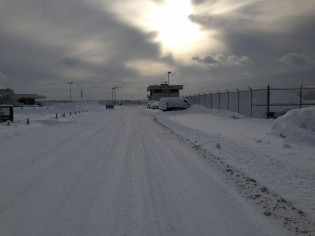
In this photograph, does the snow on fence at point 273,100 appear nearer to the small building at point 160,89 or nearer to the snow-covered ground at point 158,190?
the snow-covered ground at point 158,190

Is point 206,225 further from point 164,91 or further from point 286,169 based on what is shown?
point 164,91

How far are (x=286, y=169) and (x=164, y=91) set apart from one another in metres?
78.9

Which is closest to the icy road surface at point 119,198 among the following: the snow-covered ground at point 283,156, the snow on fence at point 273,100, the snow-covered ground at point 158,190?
the snow-covered ground at point 158,190

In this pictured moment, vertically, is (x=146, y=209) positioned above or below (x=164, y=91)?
below

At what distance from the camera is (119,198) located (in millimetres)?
5043

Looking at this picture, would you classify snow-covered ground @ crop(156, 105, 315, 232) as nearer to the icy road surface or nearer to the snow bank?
the snow bank

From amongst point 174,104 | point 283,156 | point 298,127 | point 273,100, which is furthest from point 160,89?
point 283,156

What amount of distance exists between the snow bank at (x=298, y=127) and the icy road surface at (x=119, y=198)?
185 inches

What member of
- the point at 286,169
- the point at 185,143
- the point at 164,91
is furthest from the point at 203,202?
the point at 164,91

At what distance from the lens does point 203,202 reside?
4.88 meters

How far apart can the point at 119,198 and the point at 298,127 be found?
9.28 meters

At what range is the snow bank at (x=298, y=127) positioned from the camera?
10523mm

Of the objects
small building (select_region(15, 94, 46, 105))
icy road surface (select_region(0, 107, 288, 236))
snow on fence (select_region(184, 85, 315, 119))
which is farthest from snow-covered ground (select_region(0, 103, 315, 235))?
small building (select_region(15, 94, 46, 105))

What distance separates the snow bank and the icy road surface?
471 centimetres
